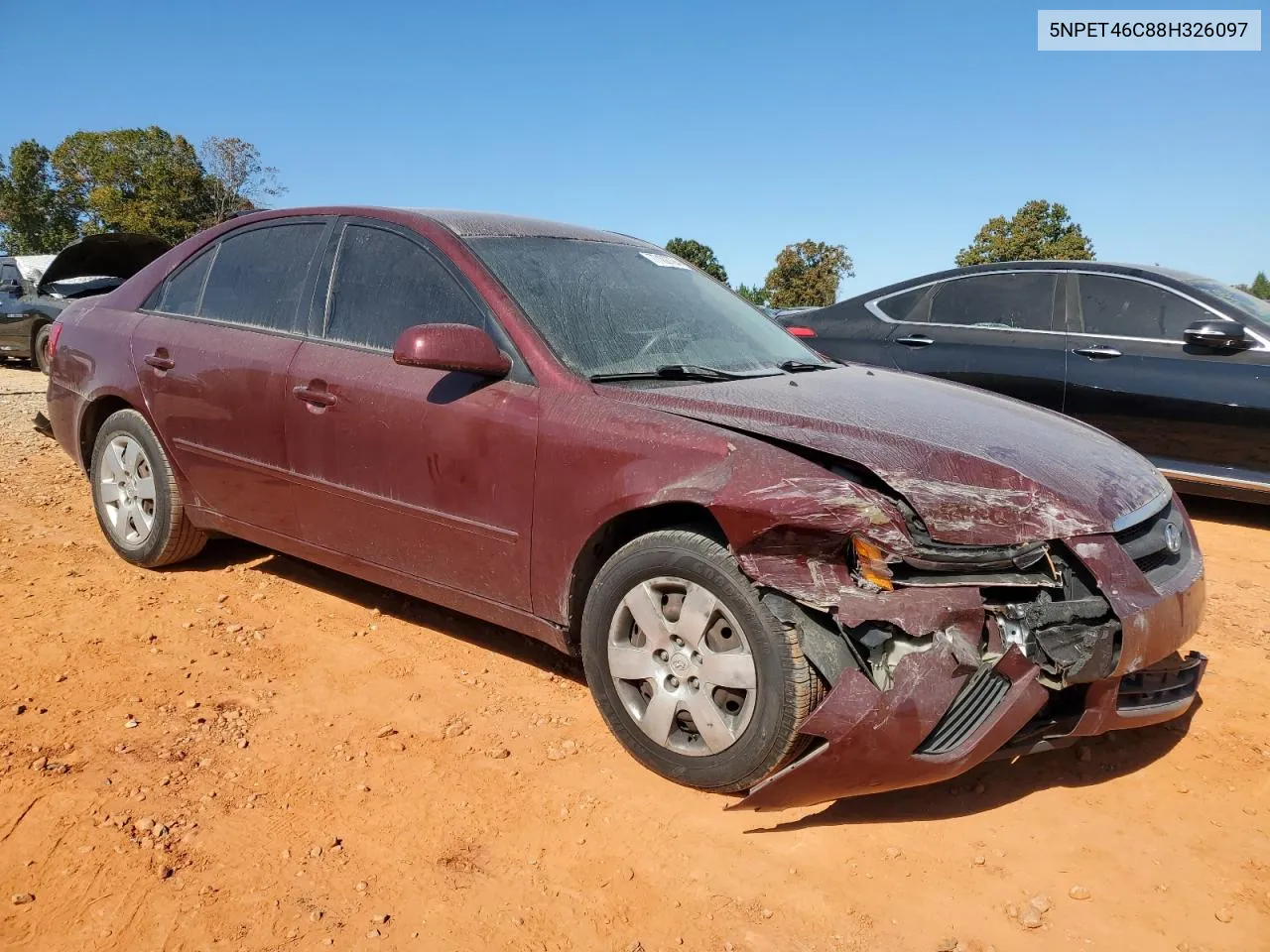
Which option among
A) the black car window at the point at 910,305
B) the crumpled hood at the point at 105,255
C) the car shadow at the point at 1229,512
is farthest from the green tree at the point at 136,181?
the car shadow at the point at 1229,512

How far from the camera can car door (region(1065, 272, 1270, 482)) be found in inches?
208

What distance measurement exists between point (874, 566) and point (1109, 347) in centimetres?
438

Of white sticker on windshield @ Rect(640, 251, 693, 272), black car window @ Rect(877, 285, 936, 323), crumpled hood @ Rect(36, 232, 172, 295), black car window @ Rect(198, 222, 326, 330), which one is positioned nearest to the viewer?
black car window @ Rect(198, 222, 326, 330)

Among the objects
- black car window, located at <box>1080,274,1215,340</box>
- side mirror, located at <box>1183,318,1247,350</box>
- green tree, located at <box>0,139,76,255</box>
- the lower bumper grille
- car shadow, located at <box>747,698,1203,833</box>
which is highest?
green tree, located at <box>0,139,76,255</box>

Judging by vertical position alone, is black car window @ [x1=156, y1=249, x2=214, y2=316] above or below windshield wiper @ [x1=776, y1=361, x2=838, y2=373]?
above

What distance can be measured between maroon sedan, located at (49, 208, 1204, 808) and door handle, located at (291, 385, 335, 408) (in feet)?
0.04

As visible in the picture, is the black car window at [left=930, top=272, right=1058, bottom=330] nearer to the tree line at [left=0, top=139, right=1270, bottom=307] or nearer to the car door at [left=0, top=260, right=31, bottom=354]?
the car door at [left=0, top=260, right=31, bottom=354]

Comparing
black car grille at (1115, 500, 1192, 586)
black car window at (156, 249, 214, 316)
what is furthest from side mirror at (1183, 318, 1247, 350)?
black car window at (156, 249, 214, 316)

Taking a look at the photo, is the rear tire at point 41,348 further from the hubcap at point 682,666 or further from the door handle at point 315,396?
the hubcap at point 682,666

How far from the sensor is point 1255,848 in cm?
239

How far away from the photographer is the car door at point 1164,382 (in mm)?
5289

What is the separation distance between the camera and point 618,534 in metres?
2.79

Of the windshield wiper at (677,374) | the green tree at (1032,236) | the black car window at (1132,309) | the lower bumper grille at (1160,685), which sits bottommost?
the lower bumper grille at (1160,685)

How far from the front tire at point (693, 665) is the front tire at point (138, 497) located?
7.88 ft
